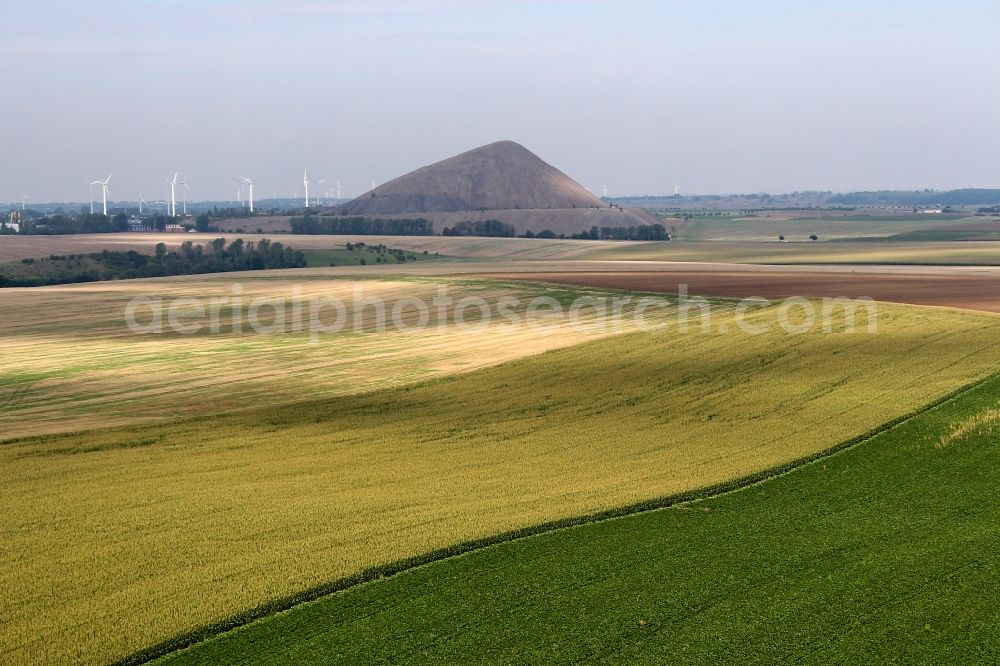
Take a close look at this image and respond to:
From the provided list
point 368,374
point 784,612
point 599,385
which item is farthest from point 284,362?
point 784,612

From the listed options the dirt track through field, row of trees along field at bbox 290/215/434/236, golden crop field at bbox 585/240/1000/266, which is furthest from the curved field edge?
row of trees along field at bbox 290/215/434/236

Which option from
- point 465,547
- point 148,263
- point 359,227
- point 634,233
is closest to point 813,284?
point 465,547

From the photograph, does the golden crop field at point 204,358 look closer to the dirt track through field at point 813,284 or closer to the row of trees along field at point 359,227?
the dirt track through field at point 813,284

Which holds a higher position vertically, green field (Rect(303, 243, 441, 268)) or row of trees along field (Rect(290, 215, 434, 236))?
row of trees along field (Rect(290, 215, 434, 236))

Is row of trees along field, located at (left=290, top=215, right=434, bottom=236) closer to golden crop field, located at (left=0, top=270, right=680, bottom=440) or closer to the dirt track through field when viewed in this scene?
the dirt track through field

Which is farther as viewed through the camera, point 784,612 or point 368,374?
point 368,374

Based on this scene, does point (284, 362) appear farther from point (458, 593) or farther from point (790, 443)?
point (458, 593)
